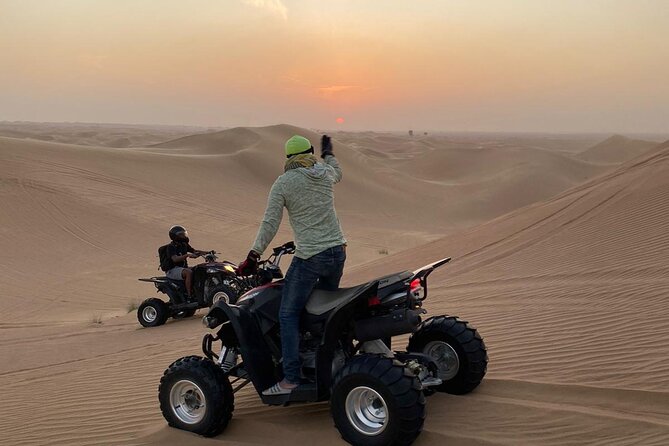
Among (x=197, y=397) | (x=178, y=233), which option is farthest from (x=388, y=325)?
(x=178, y=233)

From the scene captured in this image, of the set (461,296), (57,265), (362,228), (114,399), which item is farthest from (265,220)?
(362,228)

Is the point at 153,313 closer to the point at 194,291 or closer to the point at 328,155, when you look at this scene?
the point at 194,291

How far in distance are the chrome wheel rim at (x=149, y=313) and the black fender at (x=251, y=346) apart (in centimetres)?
671

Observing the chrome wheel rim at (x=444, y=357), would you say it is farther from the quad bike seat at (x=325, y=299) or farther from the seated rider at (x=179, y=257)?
the seated rider at (x=179, y=257)

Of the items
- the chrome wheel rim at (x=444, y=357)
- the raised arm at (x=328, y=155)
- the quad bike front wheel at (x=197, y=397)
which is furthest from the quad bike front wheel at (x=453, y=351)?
the quad bike front wheel at (x=197, y=397)

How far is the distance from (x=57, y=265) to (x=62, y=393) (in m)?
12.0

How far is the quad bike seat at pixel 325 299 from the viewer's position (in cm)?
434

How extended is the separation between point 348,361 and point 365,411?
348 millimetres

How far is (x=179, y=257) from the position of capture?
36.0 feet

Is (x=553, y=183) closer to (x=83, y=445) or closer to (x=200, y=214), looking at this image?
(x=200, y=214)

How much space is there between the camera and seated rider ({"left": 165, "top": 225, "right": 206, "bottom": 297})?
10906 millimetres

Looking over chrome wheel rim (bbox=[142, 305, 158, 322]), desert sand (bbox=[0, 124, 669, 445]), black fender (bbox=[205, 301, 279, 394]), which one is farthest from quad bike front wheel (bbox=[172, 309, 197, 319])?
black fender (bbox=[205, 301, 279, 394])

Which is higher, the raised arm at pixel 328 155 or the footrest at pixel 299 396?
the raised arm at pixel 328 155

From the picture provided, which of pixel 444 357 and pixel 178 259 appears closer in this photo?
pixel 444 357
